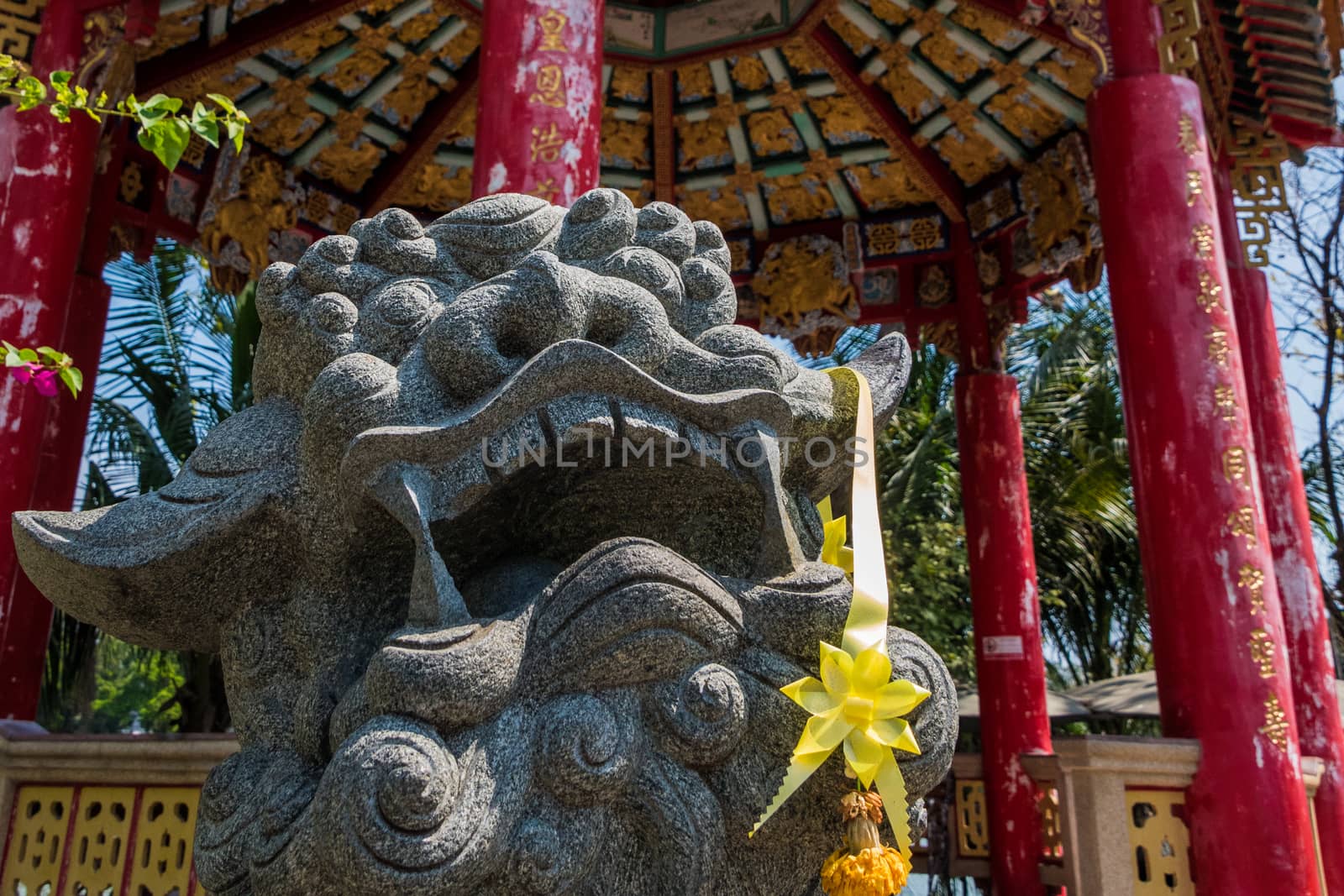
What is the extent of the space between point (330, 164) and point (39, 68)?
128 inches

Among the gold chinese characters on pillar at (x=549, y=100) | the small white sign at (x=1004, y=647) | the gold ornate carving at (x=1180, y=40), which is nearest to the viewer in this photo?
the gold chinese characters on pillar at (x=549, y=100)

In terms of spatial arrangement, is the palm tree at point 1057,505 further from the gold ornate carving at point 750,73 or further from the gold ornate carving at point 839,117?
A: the gold ornate carving at point 750,73

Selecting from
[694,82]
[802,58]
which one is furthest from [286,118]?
[802,58]

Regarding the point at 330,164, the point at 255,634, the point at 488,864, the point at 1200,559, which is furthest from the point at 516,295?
the point at 330,164

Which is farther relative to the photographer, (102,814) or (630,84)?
(630,84)

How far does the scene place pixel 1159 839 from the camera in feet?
13.9

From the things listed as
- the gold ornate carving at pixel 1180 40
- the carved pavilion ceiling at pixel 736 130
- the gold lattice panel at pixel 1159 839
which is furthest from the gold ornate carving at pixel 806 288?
the gold lattice panel at pixel 1159 839

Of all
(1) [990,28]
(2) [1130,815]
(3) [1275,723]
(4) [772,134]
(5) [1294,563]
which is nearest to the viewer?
(3) [1275,723]

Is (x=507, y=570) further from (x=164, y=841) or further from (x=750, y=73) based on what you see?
(x=750, y=73)

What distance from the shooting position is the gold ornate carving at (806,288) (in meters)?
9.04

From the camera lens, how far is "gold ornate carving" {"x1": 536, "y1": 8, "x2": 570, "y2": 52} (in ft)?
12.2

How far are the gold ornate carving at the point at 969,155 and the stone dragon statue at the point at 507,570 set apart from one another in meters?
6.69

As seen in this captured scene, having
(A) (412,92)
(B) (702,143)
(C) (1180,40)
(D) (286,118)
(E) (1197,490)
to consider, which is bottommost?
(E) (1197,490)

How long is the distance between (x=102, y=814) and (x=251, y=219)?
206 inches
